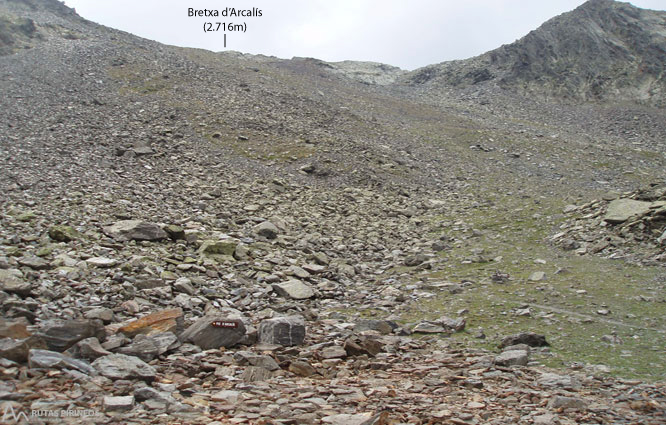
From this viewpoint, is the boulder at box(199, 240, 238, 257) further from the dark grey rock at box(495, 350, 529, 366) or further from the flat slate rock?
the dark grey rock at box(495, 350, 529, 366)

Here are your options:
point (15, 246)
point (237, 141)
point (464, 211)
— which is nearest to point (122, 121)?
point (237, 141)

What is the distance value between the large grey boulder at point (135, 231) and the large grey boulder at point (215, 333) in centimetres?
436

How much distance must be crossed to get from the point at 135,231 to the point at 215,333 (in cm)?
497

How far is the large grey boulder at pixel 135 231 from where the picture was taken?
10508 mm

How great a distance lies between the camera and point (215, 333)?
267 inches

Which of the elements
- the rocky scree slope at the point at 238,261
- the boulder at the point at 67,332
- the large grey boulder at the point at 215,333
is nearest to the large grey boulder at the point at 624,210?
the rocky scree slope at the point at 238,261

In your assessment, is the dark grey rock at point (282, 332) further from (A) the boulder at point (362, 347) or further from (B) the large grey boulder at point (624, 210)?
(B) the large grey boulder at point (624, 210)

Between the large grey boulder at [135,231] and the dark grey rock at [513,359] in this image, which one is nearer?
the dark grey rock at [513,359]

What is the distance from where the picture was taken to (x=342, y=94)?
120 ft

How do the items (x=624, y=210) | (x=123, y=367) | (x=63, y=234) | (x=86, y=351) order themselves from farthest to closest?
(x=624, y=210) → (x=63, y=234) → (x=86, y=351) → (x=123, y=367)

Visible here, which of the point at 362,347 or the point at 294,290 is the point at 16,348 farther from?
the point at 294,290

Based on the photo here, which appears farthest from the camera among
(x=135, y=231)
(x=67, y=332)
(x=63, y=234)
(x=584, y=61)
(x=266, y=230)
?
(x=584, y=61)

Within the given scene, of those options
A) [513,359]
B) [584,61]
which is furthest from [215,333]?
[584,61]

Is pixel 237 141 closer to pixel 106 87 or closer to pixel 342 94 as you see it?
pixel 106 87
